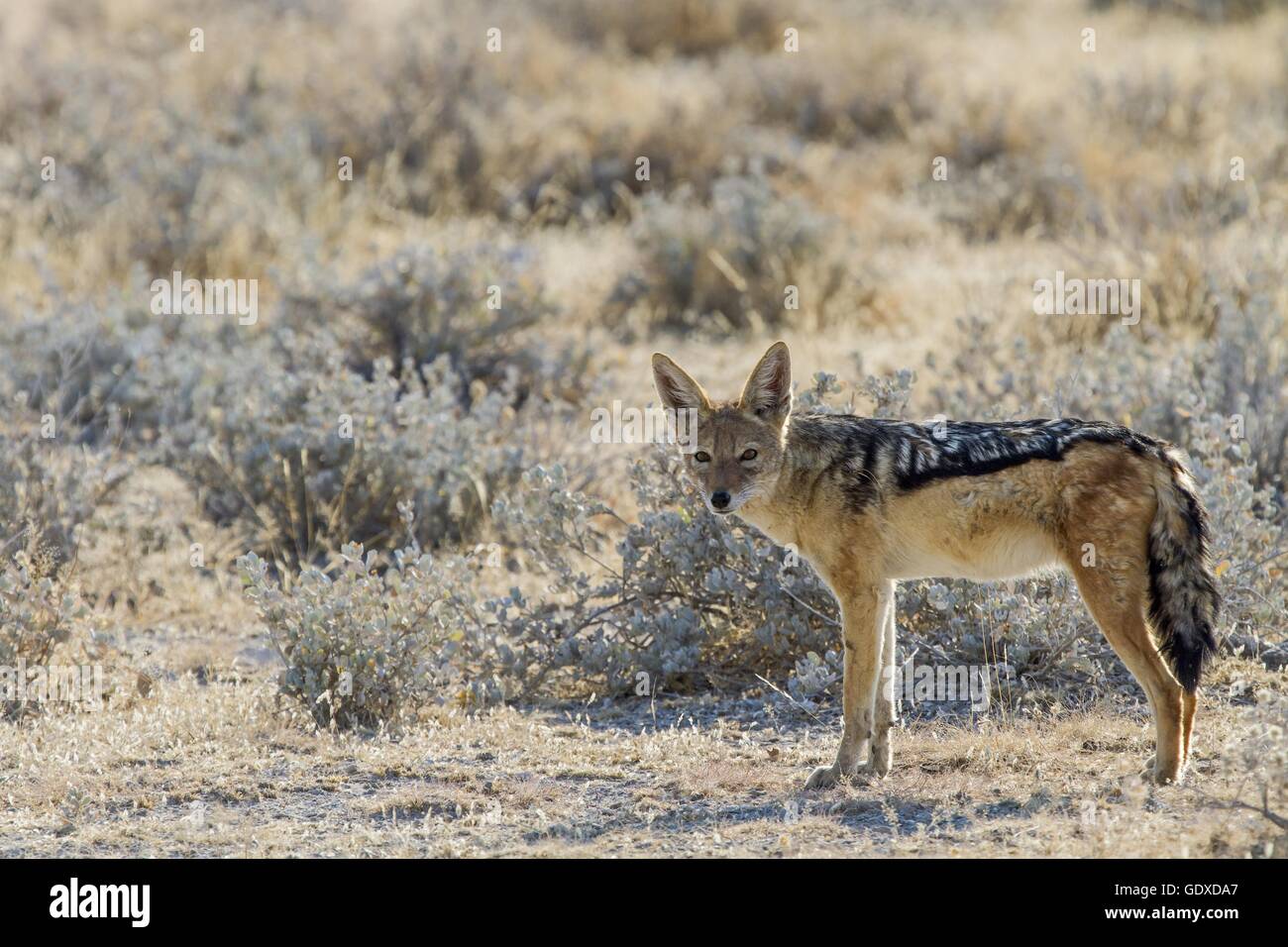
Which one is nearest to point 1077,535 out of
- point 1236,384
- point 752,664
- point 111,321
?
point 752,664

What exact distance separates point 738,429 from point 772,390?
0.21 meters

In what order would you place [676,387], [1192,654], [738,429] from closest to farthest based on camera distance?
[1192,654] < [738,429] < [676,387]

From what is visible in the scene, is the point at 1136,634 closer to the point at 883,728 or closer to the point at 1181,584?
the point at 1181,584

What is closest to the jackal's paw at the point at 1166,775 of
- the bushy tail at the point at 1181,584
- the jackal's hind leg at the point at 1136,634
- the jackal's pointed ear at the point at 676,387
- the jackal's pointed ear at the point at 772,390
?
the jackal's hind leg at the point at 1136,634

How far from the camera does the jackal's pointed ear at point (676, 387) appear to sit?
226 inches

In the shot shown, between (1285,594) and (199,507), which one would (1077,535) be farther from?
(199,507)

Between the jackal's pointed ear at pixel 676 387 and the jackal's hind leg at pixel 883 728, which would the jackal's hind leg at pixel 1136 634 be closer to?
the jackal's hind leg at pixel 883 728

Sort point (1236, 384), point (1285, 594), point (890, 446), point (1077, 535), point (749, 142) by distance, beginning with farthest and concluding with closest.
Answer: point (749, 142) → point (1236, 384) → point (1285, 594) → point (890, 446) → point (1077, 535)

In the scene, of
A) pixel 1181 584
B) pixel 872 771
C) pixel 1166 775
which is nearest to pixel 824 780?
pixel 872 771

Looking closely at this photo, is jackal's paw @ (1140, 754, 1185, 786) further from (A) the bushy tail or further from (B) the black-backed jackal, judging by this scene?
(A) the bushy tail

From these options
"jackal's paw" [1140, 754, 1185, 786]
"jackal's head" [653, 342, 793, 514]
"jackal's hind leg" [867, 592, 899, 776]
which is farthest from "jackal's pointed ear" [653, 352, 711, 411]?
"jackal's paw" [1140, 754, 1185, 786]

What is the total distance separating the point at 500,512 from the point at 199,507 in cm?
285

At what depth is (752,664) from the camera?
280 inches

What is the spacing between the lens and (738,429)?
18.5ft
